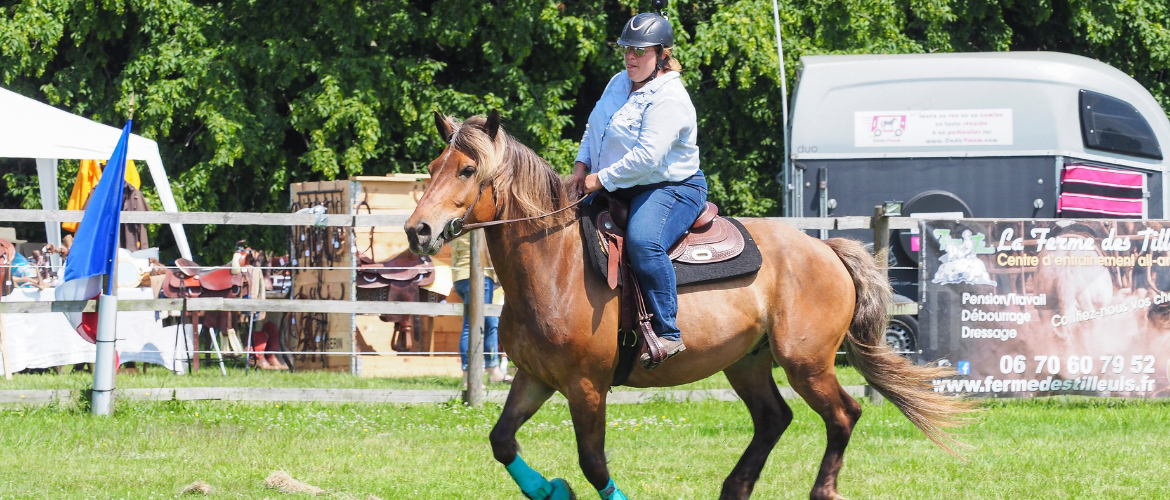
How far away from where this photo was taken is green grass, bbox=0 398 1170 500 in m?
5.98

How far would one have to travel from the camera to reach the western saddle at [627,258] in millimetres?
4922

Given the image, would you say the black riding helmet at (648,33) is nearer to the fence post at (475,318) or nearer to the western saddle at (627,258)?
the western saddle at (627,258)

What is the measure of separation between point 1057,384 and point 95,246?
7.70 metres

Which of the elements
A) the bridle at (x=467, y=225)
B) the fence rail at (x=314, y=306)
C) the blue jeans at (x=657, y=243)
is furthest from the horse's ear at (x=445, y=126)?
the fence rail at (x=314, y=306)

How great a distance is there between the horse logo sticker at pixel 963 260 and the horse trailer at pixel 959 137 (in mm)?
2658

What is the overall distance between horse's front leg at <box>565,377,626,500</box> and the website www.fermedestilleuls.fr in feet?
15.9

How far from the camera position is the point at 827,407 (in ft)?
18.4

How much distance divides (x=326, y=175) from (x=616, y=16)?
186 inches

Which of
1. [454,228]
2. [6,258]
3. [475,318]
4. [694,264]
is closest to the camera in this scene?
[454,228]

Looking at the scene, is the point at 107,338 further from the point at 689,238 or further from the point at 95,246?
the point at 689,238

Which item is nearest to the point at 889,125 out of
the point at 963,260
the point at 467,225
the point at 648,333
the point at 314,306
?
the point at 963,260

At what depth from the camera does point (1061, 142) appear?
11617 mm

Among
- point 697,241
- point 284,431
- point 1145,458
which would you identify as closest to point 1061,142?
point 1145,458

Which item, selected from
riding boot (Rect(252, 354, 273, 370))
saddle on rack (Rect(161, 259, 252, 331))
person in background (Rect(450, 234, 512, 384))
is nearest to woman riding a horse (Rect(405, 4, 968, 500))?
person in background (Rect(450, 234, 512, 384))
